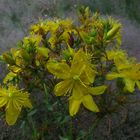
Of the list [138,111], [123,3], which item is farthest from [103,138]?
[123,3]

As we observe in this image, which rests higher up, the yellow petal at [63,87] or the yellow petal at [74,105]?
the yellow petal at [63,87]

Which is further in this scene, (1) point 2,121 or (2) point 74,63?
(1) point 2,121

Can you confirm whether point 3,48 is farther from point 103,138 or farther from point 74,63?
point 74,63

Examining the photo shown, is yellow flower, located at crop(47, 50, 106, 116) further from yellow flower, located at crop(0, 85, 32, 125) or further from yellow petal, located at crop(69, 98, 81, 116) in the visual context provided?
yellow flower, located at crop(0, 85, 32, 125)

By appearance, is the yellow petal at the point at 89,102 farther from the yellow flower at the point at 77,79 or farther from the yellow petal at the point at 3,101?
the yellow petal at the point at 3,101

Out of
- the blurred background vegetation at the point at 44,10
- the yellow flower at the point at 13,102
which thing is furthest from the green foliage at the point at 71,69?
the blurred background vegetation at the point at 44,10
